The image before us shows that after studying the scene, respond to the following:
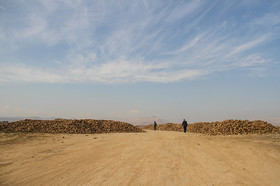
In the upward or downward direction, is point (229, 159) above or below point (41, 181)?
above

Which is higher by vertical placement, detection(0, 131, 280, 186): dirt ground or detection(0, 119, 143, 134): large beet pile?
detection(0, 119, 143, 134): large beet pile

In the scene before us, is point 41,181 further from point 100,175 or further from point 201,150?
point 201,150

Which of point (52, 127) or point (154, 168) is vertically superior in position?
point (52, 127)

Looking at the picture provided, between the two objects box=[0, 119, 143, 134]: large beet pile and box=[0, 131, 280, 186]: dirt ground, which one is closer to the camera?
box=[0, 131, 280, 186]: dirt ground

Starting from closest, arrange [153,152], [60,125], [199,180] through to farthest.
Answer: [199,180], [153,152], [60,125]

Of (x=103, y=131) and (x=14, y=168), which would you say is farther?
(x=103, y=131)

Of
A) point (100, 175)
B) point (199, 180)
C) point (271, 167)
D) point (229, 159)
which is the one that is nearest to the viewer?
point (199, 180)

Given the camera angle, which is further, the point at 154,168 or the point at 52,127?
the point at 52,127

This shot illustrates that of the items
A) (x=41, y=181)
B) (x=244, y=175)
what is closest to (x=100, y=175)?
(x=41, y=181)

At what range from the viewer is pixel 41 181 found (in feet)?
17.0

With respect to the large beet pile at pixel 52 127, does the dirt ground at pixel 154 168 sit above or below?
below

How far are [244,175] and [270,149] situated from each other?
3.31 m

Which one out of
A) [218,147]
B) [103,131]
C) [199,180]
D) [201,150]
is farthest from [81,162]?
[103,131]

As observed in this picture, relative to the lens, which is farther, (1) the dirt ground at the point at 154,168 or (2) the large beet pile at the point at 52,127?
(2) the large beet pile at the point at 52,127
